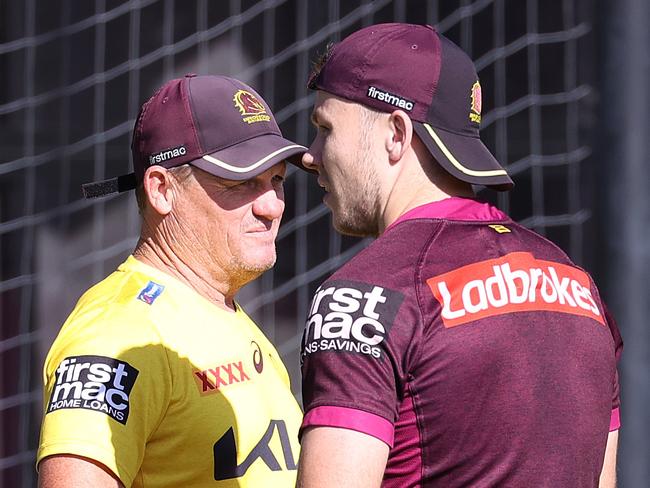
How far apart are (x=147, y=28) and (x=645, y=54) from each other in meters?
2.38


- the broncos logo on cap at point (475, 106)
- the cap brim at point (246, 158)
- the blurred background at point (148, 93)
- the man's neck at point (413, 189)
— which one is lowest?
the blurred background at point (148, 93)

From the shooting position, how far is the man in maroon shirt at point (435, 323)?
4.93 feet

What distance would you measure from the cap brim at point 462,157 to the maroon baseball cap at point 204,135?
518 millimetres

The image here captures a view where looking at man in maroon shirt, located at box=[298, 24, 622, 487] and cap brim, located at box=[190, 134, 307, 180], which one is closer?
man in maroon shirt, located at box=[298, 24, 622, 487]

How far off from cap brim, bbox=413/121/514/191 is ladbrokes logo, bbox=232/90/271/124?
594mm

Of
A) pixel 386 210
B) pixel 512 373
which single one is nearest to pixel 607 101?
pixel 386 210

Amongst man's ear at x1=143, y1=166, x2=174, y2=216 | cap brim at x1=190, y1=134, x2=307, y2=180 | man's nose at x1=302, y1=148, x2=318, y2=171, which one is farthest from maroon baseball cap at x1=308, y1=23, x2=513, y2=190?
man's ear at x1=143, y1=166, x2=174, y2=216

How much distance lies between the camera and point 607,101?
8.53ft

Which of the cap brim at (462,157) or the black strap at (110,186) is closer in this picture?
the cap brim at (462,157)

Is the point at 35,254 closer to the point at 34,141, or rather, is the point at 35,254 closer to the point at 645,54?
the point at 34,141

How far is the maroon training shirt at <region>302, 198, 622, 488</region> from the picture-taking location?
1505mm

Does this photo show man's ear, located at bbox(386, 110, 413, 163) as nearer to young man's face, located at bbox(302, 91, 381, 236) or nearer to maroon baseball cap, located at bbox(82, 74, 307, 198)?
young man's face, located at bbox(302, 91, 381, 236)

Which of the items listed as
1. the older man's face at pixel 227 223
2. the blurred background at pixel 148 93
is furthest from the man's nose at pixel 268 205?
the blurred background at pixel 148 93

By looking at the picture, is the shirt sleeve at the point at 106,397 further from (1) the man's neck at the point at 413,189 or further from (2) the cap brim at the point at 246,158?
(1) the man's neck at the point at 413,189
